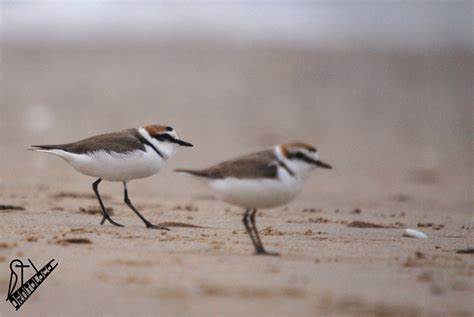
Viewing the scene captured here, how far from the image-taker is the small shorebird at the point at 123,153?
24.2 feet

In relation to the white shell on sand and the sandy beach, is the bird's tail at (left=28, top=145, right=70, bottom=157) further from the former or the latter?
the white shell on sand

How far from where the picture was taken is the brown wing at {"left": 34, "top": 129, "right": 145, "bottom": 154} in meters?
7.41

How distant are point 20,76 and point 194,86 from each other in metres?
4.10

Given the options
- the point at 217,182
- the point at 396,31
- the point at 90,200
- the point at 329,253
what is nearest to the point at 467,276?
the point at 329,253

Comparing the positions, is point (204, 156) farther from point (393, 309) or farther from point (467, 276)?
point (393, 309)

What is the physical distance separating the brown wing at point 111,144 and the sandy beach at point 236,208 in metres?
0.64

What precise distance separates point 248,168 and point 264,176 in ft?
0.46

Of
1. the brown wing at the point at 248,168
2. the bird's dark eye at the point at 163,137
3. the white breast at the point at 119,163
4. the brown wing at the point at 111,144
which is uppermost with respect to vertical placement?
the bird's dark eye at the point at 163,137

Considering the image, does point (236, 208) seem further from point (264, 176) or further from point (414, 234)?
point (264, 176)

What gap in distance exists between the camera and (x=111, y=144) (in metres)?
7.44

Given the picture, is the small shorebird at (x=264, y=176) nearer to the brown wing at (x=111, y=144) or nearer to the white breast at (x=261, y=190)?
the white breast at (x=261, y=190)

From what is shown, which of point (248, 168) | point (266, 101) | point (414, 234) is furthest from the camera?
point (266, 101)

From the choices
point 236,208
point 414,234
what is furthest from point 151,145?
point 414,234

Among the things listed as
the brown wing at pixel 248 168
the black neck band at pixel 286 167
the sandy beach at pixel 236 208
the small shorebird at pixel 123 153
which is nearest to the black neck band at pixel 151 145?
the small shorebird at pixel 123 153
